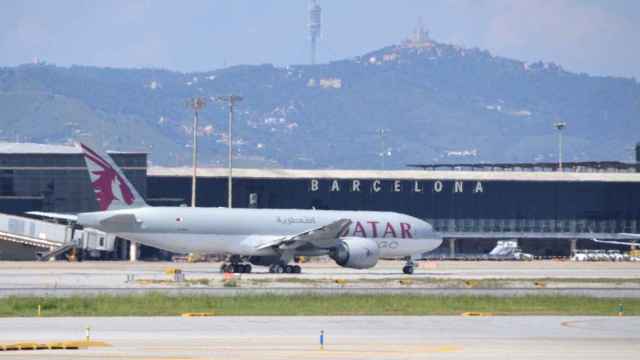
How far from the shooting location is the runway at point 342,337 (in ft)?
116

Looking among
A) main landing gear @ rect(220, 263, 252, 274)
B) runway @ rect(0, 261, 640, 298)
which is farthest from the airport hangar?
main landing gear @ rect(220, 263, 252, 274)

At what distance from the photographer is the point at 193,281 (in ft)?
224

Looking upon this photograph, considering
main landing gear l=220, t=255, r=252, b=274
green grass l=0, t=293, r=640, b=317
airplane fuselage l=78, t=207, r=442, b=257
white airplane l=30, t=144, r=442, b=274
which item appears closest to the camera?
green grass l=0, t=293, r=640, b=317

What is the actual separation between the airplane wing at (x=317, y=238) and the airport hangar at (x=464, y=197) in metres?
52.5

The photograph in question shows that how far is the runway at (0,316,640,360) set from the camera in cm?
3534

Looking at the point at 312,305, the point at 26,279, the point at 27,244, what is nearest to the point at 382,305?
the point at 312,305

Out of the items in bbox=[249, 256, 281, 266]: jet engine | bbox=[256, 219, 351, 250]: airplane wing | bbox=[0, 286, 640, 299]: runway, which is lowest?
bbox=[0, 286, 640, 299]: runway

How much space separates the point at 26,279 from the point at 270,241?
54.5 ft

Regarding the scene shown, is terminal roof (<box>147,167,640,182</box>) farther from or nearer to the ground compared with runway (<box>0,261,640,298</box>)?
farther from the ground

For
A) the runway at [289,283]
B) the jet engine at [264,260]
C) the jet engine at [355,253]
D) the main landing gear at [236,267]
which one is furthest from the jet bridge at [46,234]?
the jet engine at [355,253]

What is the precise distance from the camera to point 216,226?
81.5 meters

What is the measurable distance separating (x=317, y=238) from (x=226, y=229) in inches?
198

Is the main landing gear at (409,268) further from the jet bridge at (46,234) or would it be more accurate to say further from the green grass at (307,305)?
the jet bridge at (46,234)

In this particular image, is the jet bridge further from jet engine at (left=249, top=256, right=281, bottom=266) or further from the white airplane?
jet engine at (left=249, top=256, right=281, bottom=266)
